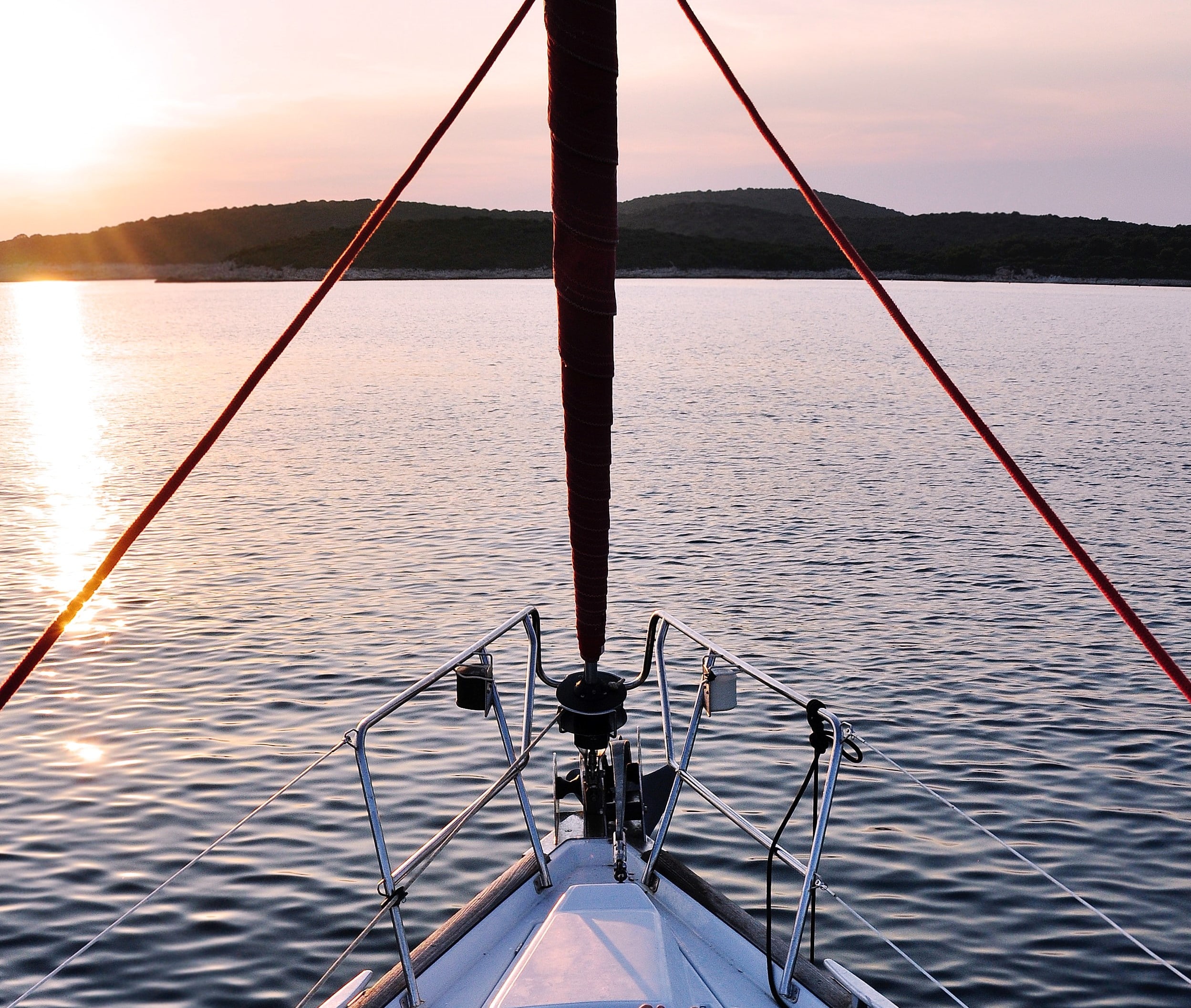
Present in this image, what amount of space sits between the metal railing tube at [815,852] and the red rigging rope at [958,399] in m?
1.16

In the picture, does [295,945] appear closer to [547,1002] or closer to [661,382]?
[547,1002]

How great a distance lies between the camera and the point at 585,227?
197 inches

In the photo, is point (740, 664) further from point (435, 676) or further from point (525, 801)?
point (435, 676)

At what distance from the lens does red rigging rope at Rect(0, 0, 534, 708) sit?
13.0ft

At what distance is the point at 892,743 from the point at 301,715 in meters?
6.76

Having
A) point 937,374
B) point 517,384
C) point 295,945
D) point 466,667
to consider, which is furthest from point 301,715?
point 517,384

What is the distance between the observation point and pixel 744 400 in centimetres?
4728

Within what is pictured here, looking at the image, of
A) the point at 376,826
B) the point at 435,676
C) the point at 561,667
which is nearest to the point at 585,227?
the point at 435,676

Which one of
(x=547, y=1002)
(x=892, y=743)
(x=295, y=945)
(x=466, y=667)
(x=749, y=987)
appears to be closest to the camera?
(x=547, y=1002)

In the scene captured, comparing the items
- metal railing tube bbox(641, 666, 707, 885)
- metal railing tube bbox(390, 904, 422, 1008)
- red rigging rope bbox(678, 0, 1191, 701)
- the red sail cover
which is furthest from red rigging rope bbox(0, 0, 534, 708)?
metal railing tube bbox(641, 666, 707, 885)

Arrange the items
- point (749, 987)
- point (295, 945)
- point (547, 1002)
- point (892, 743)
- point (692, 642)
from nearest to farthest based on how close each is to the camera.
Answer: point (547, 1002) < point (749, 987) < point (295, 945) < point (892, 743) < point (692, 642)

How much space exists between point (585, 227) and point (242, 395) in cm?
159

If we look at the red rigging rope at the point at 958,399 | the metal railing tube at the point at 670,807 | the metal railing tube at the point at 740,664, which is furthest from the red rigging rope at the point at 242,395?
the metal railing tube at the point at 670,807

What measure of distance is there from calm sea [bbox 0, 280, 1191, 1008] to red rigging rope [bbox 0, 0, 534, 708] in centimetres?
520
